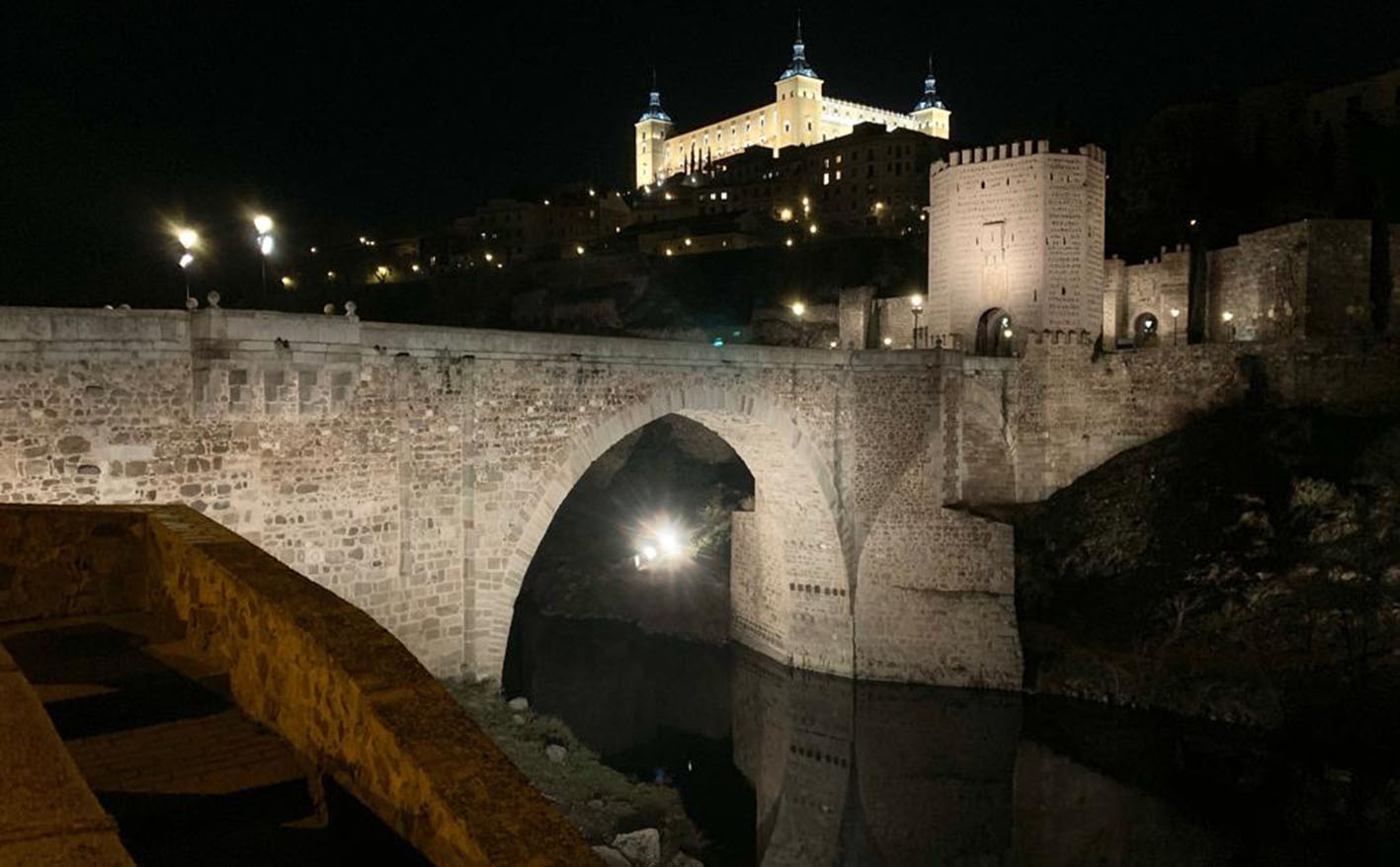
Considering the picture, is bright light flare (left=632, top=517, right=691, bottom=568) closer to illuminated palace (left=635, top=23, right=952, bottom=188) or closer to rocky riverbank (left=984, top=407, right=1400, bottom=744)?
rocky riverbank (left=984, top=407, right=1400, bottom=744)

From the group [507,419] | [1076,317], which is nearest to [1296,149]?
[1076,317]

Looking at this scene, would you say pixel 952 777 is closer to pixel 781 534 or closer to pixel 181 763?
pixel 781 534

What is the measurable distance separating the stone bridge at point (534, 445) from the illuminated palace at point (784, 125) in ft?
256

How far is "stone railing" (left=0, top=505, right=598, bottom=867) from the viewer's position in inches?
122

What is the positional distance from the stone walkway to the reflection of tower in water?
12765 millimetres

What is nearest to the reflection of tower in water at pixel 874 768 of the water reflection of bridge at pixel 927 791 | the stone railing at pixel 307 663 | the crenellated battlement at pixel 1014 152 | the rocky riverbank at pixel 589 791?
the water reflection of bridge at pixel 927 791

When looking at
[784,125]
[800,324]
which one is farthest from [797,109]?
[800,324]

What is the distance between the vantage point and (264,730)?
4.44 m

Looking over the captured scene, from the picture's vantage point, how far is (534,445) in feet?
47.4

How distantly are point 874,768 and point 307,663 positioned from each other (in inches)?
626

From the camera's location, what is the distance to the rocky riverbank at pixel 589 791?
40.9 ft

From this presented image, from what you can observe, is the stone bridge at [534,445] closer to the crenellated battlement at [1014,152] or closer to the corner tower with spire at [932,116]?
the crenellated battlement at [1014,152]

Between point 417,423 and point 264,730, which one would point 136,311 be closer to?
point 417,423

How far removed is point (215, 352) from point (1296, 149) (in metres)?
47.0
